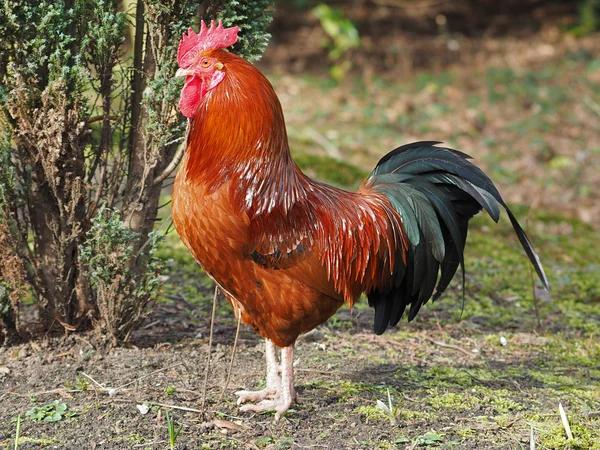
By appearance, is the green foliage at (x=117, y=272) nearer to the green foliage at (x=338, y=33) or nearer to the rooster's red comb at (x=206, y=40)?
the rooster's red comb at (x=206, y=40)

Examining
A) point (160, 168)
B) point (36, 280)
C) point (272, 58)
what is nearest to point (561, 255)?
point (160, 168)

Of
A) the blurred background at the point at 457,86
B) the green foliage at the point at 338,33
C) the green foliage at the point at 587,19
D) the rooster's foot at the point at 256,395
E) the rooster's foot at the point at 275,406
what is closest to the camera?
the rooster's foot at the point at 275,406

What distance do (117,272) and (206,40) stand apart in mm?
1538

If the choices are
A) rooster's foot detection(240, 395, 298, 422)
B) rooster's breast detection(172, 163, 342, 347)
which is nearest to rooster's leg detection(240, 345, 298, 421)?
rooster's foot detection(240, 395, 298, 422)

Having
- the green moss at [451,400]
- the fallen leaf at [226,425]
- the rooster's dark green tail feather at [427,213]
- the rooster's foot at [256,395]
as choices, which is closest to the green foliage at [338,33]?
the rooster's dark green tail feather at [427,213]

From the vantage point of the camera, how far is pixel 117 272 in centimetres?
427

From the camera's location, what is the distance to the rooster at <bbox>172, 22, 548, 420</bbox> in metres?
3.62

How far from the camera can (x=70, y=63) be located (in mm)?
4078

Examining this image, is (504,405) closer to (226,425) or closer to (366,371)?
(366,371)

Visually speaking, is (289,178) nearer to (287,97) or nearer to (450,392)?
(450,392)

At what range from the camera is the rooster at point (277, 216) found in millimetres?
3615

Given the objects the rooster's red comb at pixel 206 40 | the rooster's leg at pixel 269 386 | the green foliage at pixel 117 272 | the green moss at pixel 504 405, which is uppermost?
the rooster's red comb at pixel 206 40

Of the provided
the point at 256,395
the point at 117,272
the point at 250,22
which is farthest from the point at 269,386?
the point at 250,22

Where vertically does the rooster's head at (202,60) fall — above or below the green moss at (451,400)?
above
